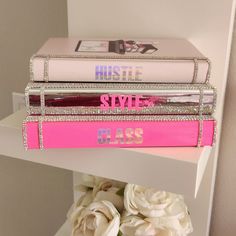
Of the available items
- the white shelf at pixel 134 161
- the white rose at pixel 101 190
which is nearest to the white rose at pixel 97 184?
the white rose at pixel 101 190

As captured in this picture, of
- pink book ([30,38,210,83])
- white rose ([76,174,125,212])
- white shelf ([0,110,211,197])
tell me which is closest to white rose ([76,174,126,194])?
white rose ([76,174,125,212])

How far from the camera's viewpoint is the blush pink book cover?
1.60 feet

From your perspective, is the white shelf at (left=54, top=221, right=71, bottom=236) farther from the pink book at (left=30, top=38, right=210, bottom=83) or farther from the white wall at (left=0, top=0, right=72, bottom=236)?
the pink book at (left=30, top=38, right=210, bottom=83)

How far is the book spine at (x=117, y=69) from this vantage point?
49cm

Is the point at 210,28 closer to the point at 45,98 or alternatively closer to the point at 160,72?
the point at 160,72

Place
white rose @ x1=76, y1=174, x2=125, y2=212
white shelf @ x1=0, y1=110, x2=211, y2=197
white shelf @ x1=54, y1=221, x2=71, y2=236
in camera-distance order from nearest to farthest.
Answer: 1. white shelf @ x1=0, y1=110, x2=211, y2=197
2. white rose @ x1=76, y1=174, x2=125, y2=212
3. white shelf @ x1=54, y1=221, x2=71, y2=236

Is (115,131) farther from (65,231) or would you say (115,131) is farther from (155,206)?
(65,231)

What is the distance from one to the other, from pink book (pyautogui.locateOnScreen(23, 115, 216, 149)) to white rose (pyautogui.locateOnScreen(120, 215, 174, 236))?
151 millimetres

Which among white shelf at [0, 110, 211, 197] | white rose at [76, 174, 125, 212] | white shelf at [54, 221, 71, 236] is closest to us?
white shelf at [0, 110, 211, 197]

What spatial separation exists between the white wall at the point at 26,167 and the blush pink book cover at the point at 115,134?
424 mm

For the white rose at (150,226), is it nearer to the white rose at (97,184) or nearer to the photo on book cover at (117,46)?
the white rose at (97,184)

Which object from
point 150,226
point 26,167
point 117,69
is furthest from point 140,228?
point 26,167
